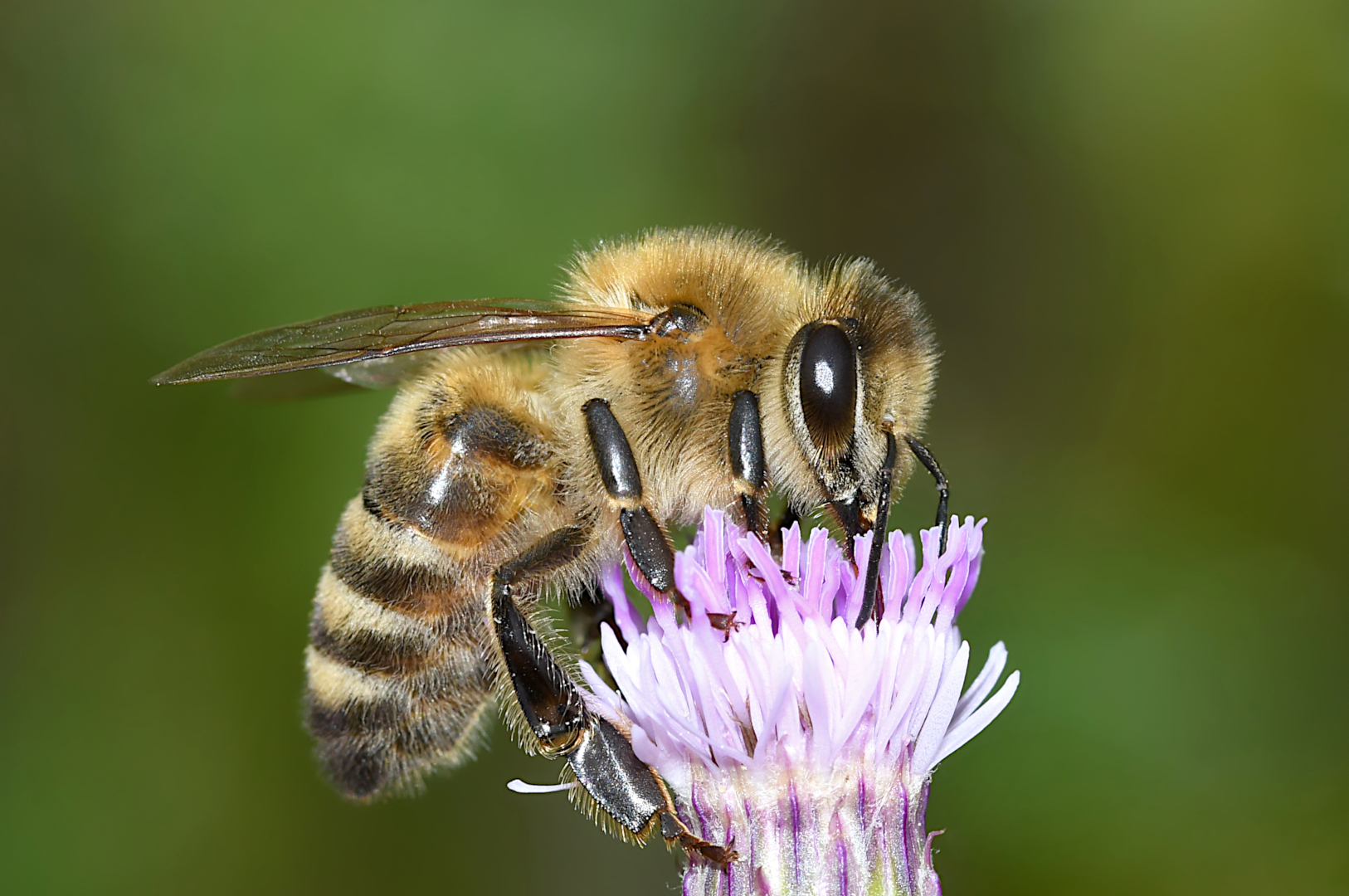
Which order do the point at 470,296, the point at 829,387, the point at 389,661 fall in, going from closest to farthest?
1. the point at 829,387
2. the point at 389,661
3. the point at 470,296

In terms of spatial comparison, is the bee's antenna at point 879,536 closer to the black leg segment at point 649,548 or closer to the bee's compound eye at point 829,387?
the bee's compound eye at point 829,387

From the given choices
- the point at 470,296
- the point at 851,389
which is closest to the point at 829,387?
the point at 851,389

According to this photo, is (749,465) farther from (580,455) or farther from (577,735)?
(577,735)

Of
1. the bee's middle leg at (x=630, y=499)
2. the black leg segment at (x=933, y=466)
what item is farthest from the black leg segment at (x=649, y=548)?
the black leg segment at (x=933, y=466)

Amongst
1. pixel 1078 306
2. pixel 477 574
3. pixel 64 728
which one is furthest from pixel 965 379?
pixel 64 728

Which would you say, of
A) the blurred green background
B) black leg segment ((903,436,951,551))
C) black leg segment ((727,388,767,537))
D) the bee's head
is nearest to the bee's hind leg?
black leg segment ((727,388,767,537))

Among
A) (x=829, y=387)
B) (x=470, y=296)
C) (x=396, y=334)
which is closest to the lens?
(x=829, y=387)

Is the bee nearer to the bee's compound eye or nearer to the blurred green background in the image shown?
the bee's compound eye
